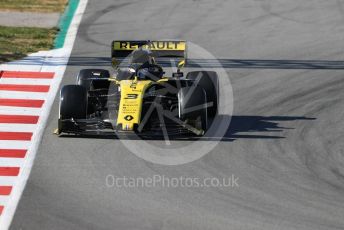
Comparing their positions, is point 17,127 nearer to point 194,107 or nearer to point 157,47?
point 157,47

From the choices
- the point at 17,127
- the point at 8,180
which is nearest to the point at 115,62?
the point at 17,127

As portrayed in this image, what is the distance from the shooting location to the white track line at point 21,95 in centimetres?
1903

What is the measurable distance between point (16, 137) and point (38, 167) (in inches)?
73.0

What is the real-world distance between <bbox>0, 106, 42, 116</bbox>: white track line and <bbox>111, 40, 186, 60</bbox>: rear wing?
1.86 m

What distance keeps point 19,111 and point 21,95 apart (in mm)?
1275

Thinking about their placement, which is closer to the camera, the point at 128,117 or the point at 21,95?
the point at 128,117

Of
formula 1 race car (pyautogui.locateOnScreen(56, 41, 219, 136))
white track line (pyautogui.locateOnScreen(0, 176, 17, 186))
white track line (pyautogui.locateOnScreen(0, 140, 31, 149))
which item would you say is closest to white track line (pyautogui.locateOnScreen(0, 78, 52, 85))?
formula 1 race car (pyautogui.locateOnScreen(56, 41, 219, 136))

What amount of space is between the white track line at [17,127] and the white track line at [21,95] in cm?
207

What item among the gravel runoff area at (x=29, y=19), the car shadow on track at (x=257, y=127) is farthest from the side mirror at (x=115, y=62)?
the gravel runoff area at (x=29, y=19)

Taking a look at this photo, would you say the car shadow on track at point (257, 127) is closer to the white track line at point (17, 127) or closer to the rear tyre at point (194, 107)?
the rear tyre at point (194, 107)

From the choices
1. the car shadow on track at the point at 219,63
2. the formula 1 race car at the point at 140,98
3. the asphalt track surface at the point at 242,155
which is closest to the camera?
the asphalt track surface at the point at 242,155

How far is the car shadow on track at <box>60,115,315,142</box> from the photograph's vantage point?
16219 millimetres

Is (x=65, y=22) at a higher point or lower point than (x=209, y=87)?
higher

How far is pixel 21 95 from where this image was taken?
1917 cm
